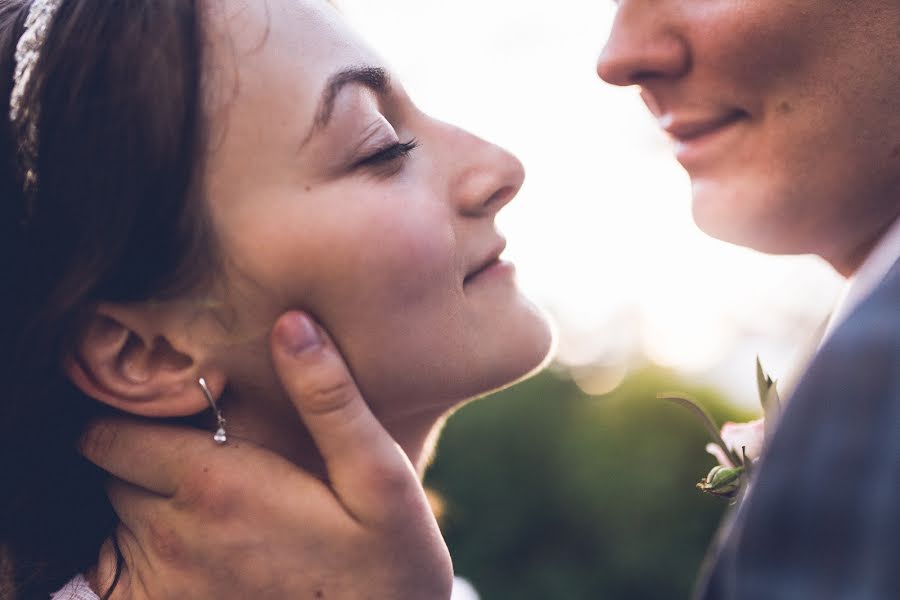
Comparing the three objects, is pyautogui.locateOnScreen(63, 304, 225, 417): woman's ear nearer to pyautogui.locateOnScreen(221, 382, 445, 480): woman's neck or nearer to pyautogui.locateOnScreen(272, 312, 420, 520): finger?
pyautogui.locateOnScreen(221, 382, 445, 480): woman's neck

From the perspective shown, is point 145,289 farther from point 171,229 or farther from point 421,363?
point 421,363

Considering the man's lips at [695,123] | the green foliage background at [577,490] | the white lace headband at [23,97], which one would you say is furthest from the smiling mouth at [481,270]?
the green foliage background at [577,490]

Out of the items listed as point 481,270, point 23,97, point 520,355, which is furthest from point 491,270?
point 23,97

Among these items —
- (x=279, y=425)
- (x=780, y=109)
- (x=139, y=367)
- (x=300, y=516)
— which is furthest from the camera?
(x=279, y=425)

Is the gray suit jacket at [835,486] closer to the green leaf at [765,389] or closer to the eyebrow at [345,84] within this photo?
the green leaf at [765,389]

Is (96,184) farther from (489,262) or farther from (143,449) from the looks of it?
(489,262)

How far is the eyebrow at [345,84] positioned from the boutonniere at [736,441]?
113cm

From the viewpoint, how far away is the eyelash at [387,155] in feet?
7.69

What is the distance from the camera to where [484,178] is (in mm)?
2504

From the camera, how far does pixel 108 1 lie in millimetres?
2297

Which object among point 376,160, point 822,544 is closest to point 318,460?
point 376,160

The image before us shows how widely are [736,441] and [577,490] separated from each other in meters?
7.15

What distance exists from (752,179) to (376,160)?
1.02m

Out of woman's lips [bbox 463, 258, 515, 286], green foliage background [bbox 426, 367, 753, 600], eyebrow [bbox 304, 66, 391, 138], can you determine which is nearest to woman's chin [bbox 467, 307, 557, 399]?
woman's lips [bbox 463, 258, 515, 286]
